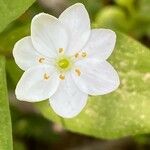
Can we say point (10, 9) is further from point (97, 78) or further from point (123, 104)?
point (123, 104)

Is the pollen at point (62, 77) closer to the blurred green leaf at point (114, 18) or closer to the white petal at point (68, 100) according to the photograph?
the white petal at point (68, 100)

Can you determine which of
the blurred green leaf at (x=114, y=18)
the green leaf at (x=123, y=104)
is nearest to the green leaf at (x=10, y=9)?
the green leaf at (x=123, y=104)

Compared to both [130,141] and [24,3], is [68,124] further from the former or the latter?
[130,141]

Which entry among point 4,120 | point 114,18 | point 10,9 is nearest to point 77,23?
point 10,9

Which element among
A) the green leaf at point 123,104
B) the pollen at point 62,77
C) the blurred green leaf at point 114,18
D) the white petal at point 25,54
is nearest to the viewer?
the white petal at point 25,54

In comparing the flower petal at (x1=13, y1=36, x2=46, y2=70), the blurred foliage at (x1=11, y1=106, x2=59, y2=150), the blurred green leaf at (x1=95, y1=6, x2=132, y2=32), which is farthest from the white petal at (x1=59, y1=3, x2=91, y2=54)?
the blurred foliage at (x1=11, y1=106, x2=59, y2=150)

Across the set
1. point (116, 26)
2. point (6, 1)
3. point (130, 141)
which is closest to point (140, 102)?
point (6, 1)
